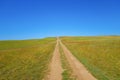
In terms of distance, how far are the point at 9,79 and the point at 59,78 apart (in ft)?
15.0

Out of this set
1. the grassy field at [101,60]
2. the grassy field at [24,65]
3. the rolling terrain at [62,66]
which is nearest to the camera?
the rolling terrain at [62,66]

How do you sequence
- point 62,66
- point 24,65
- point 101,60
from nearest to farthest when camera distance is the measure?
point 62,66, point 24,65, point 101,60

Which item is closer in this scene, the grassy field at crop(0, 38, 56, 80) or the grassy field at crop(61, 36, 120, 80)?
the grassy field at crop(61, 36, 120, 80)

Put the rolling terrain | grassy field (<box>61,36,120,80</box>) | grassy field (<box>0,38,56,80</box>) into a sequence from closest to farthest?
the rolling terrain < grassy field (<box>61,36,120,80</box>) < grassy field (<box>0,38,56,80</box>)

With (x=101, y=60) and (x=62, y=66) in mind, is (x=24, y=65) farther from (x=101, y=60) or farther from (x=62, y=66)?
(x=101, y=60)

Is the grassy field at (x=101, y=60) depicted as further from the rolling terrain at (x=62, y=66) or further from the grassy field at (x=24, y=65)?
the grassy field at (x=24, y=65)

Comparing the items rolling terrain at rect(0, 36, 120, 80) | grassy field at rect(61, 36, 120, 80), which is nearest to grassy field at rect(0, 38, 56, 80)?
rolling terrain at rect(0, 36, 120, 80)

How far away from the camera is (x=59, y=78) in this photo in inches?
611

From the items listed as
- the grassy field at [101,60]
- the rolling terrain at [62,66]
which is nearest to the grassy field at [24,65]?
the rolling terrain at [62,66]

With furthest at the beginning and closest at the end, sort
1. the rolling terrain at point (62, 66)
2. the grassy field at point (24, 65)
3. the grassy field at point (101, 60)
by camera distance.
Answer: the grassy field at point (24, 65)
the grassy field at point (101, 60)
the rolling terrain at point (62, 66)

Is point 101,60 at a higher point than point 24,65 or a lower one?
higher

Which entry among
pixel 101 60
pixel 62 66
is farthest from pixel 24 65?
pixel 101 60

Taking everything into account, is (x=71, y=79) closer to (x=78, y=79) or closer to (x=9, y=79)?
(x=78, y=79)

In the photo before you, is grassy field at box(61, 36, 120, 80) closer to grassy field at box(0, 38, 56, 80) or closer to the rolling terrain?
the rolling terrain
